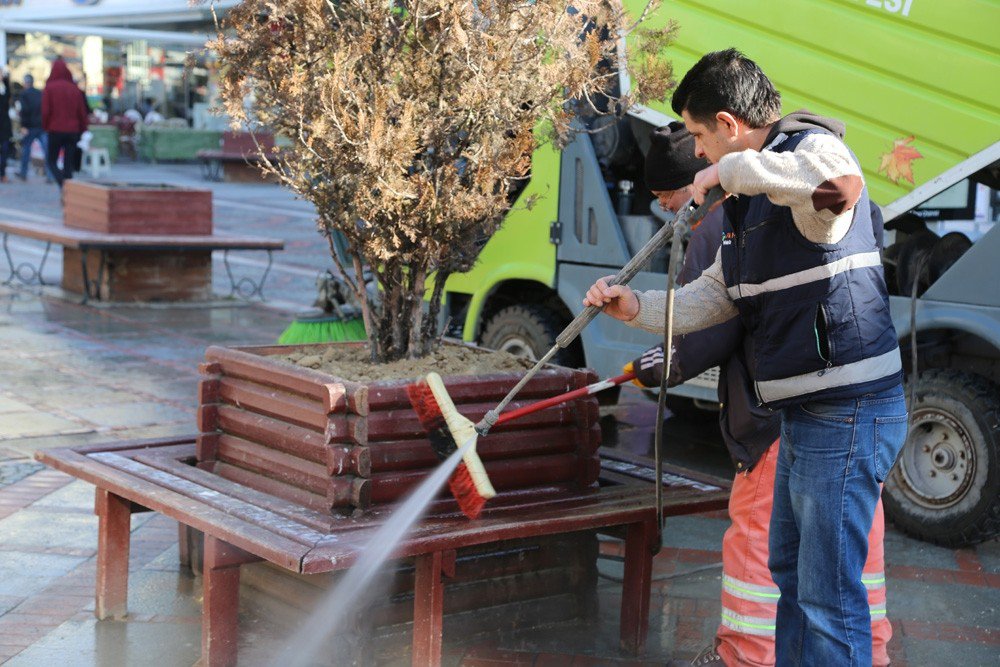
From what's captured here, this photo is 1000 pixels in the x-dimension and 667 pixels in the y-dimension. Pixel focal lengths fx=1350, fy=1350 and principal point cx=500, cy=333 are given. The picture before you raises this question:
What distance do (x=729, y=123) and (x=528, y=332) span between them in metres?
3.81

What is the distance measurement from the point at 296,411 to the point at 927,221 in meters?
3.84

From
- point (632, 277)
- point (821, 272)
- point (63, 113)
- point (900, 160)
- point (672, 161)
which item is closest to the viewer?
point (821, 272)

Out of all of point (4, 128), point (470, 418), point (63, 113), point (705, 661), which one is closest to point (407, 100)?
point (470, 418)

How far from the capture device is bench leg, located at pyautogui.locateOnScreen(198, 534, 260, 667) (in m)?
3.85

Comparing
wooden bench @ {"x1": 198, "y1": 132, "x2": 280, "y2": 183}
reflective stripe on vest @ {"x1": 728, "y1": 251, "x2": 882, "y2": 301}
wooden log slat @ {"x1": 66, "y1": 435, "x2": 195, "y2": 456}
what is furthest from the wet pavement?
wooden bench @ {"x1": 198, "y1": 132, "x2": 280, "y2": 183}

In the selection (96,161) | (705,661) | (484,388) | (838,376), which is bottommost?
(705,661)

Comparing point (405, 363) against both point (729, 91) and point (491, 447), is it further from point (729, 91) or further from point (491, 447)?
point (729, 91)

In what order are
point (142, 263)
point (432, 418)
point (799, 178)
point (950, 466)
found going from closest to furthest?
point (799, 178), point (432, 418), point (950, 466), point (142, 263)

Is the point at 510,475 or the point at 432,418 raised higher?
the point at 432,418

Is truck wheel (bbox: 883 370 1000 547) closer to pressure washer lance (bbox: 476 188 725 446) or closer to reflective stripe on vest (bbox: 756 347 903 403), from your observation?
pressure washer lance (bbox: 476 188 725 446)

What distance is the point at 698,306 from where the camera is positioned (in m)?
3.57

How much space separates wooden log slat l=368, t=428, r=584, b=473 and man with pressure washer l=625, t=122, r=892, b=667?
494 millimetres

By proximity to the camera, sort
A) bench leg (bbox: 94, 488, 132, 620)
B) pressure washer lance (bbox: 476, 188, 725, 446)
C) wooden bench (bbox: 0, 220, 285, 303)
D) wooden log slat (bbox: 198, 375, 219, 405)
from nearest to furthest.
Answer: pressure washer lance (bbox: 476, 188, 725, 446) → bench leg (bbox: 94, 488, 132, 620) → wooden log slat (bbox: 198, 375, 219, 405) → wooden bench (bbox: 0, 220, 285, 303)

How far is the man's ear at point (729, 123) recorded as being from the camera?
10.8 ft
